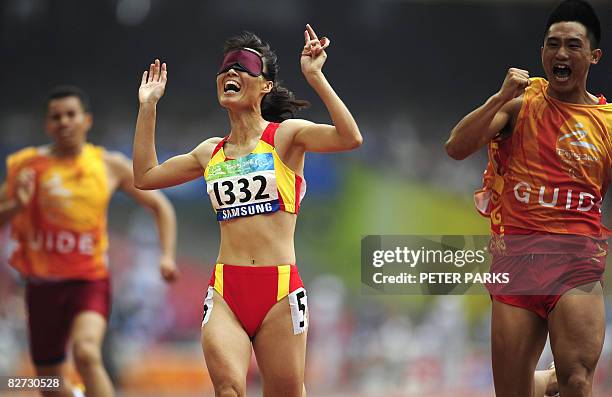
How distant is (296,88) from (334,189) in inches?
44.7

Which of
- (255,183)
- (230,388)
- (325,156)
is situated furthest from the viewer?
(325,156)

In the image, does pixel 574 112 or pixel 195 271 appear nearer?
pixel 574 112

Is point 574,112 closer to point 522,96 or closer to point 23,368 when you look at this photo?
point 522,96

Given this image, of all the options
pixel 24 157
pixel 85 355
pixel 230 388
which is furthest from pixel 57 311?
pixel 230 388

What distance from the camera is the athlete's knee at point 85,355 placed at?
24.3ft

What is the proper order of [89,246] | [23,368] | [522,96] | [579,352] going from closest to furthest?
[579,352] → [522,96] → [89,246] → [23,368]

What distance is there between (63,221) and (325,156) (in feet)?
11.1

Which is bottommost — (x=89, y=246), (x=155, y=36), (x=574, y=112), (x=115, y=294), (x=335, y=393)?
(x=335, y=393)

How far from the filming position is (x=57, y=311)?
27.1 ft

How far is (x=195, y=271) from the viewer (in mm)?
10906

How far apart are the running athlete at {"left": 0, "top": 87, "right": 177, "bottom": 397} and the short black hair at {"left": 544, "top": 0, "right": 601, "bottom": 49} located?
377 cm

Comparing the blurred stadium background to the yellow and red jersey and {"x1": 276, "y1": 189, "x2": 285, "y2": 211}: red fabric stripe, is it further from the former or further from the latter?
{"x1": 276, "y1": 189, "x2": 285, "y2": 211}: red fabric stripe

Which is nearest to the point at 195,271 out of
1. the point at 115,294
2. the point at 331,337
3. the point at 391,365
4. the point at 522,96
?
the point at 115,294

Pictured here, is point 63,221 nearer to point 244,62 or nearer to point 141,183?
point 141,183
